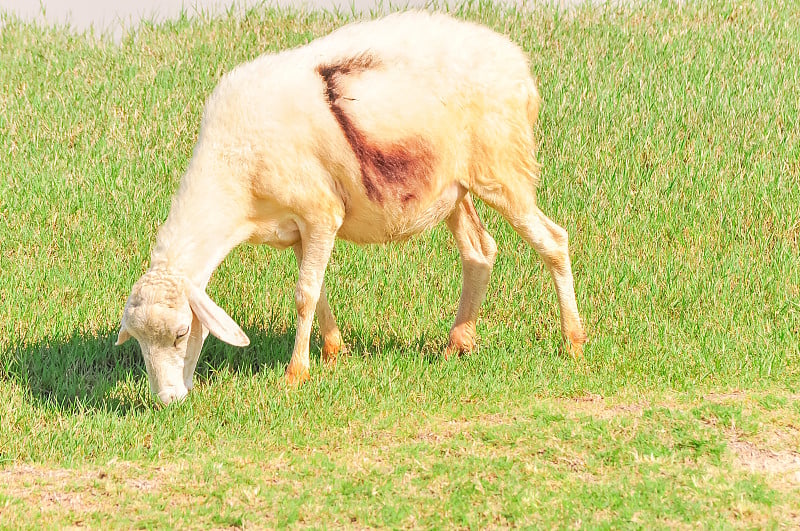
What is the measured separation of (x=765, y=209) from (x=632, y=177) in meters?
1.27

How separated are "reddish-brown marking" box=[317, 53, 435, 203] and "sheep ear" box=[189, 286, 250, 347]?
1.29m

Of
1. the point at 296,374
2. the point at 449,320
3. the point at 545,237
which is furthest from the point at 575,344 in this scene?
the point at 296,374

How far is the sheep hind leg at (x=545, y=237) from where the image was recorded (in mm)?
7391

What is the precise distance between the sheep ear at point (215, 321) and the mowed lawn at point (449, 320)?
62 centimetres

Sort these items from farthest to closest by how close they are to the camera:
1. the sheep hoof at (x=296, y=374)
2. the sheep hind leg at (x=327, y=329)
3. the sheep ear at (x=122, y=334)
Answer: the sheep hind leg at (x=327, y=329)
the sheep hoof at (x=296, y=374)
the sheep ear at (x=122, y=334)

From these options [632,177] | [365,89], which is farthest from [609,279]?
[365,89]

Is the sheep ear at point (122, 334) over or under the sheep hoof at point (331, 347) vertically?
over

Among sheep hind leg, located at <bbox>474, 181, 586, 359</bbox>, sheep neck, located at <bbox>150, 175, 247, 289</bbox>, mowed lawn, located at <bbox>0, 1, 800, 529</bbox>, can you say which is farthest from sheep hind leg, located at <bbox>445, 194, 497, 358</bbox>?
sheep neck, located at <bbox>150, 175, 247, 289</bbox>

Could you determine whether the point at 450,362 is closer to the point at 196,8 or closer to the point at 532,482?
the point at 532,482

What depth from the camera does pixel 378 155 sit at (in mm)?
6719

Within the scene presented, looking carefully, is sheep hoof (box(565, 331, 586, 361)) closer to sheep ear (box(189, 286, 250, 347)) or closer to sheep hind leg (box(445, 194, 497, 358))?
sheep hind leg (box(445, 194, 497, 358))

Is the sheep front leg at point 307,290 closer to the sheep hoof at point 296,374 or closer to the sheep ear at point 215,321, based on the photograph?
the sheep hoof at point 296,374

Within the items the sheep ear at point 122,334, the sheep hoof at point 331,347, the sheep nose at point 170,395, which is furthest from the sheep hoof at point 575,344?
the sheep ear at point 122,334

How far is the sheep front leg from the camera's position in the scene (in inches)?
265
